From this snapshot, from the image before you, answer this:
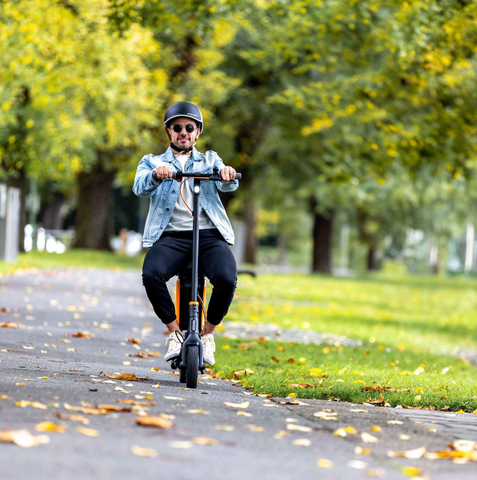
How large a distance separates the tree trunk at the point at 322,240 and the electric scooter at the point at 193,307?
106ft

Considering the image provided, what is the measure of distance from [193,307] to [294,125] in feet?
88.2

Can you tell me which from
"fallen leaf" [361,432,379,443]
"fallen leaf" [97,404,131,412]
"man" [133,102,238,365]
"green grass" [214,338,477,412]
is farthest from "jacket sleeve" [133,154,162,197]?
"fallen leaf" [361,432,379,443]

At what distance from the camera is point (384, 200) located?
36.1m

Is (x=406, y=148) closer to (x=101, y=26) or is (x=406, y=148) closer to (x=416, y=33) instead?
(x=416, y=33)

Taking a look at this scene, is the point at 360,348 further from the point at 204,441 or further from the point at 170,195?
the point at 204,441

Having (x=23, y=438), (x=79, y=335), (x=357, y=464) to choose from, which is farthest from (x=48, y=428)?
(x=79, y=335)

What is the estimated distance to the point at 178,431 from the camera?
15.8ft

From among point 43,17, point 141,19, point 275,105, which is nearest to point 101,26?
point 43,17

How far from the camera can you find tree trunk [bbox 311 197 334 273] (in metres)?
40.4

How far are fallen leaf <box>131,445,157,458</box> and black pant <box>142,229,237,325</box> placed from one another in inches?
104

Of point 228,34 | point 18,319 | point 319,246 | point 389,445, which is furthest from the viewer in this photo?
point 319,246

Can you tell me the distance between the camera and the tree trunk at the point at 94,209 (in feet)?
123

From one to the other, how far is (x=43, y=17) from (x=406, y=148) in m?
7.28

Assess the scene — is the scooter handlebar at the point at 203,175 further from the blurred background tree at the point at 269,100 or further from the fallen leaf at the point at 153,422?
the blurred background tree at the point at 269,100
